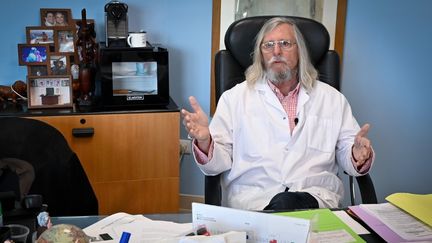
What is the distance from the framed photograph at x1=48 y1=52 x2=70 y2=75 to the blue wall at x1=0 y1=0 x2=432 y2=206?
29 cm

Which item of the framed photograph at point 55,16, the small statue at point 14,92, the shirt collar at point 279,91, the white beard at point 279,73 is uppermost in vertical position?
the framed photograph at point 55,16

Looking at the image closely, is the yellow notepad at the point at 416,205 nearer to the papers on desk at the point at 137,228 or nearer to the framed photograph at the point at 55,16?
the papers on desk at the point at 137,228

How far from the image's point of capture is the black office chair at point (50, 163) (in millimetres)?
1576

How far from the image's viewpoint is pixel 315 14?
265cm

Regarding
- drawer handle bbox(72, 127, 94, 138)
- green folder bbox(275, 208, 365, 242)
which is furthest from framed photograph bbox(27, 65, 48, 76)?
green folder bbox(275, 208, 365, 242)

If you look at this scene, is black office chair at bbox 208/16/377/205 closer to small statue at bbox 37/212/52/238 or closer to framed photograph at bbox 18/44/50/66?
framed photograph at bbox 18/44/50/66

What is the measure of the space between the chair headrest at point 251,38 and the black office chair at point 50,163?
82 centimetres

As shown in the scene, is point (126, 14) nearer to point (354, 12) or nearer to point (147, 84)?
point (147, 84)

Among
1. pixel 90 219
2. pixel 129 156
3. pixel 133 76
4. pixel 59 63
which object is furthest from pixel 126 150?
pixel 90 219

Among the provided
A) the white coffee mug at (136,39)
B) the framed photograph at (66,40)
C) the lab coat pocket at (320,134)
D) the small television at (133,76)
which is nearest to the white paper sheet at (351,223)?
the lab coat pocket at (320,134)

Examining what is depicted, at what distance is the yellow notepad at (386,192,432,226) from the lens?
1.22 meters

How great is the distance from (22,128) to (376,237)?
46.7 inches

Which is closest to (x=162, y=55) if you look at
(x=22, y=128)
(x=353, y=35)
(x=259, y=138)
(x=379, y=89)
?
(x=259, y=138)

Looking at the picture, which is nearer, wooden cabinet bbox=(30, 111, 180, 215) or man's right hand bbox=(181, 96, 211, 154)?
man's right hand bbox=(181, 96, 211, 154)
